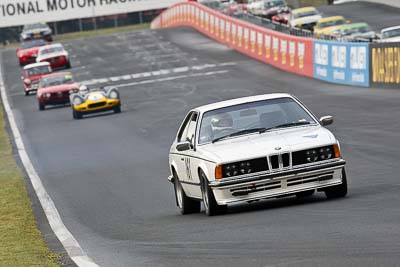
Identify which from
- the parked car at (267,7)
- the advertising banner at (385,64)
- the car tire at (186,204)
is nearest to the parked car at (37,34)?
the parked car at (267,7)

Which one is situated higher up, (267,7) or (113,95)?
(113,95)

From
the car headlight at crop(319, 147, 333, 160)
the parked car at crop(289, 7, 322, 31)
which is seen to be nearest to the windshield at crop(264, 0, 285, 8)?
the parked car at crop(289, 7, 322, 31)

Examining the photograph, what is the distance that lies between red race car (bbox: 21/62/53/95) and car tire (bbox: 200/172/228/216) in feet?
137

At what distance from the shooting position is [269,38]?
5106cm

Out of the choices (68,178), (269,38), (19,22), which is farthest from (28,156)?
(19,22)

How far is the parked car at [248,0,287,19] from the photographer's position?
76.8m

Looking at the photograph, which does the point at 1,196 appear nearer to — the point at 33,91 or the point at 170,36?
the point at 33,91

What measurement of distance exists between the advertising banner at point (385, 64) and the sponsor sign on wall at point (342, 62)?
1.95 ft

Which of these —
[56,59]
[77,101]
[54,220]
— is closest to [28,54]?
[56,59]

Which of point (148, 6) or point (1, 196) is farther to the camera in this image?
point (148, 6)

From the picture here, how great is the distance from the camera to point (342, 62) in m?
39.1

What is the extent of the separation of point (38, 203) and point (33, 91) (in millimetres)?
37455

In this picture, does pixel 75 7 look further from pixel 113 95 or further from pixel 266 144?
pixel 266 144

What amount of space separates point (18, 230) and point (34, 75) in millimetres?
41115
